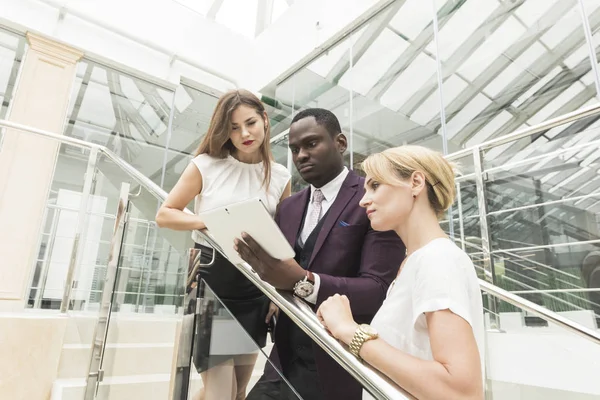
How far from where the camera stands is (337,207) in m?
1.15

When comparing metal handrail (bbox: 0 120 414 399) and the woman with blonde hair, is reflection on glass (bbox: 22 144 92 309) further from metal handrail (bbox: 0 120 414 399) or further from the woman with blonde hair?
the woman with blonde hair

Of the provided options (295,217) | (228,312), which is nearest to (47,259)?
(228,312)

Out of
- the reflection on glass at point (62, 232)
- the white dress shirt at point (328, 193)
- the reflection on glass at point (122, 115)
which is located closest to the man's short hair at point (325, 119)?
the white dress shirt at point (328, 193)

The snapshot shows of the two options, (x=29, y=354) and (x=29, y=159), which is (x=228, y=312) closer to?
(x=29, y=354)

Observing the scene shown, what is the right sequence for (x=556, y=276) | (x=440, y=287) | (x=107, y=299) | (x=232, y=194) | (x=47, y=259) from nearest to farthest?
1. (x=440, y=287)
2. (x=232, y=194)
3. (x=107, y=299)
4. (x=556, y=276)
5. (x=47, y=259)

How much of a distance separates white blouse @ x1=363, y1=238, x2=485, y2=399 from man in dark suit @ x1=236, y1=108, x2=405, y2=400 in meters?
0.14

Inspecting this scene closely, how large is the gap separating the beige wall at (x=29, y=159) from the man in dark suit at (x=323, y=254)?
374 cm

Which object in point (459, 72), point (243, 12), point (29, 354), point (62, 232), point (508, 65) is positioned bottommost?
point (29, 354)

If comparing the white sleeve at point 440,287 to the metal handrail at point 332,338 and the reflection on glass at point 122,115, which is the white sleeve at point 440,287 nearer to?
the metal handrail at point 332,338

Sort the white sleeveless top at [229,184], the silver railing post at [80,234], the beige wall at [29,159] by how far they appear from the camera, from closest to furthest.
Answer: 1. the white sleeveless top at [229,184]
2. the silver railing post at [80,234]
3. the beige wall at [29,159]

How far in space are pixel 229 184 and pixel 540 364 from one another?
1.71 meters

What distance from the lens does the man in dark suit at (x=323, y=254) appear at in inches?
38.0

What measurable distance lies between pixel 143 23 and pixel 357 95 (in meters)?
3.18

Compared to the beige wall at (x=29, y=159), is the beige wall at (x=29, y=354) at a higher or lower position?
lower
